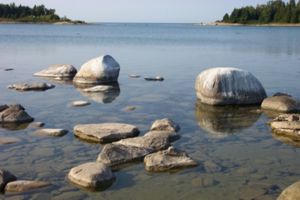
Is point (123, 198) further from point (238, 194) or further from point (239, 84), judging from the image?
point (239, 84)

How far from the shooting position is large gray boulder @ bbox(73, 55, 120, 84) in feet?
71.2

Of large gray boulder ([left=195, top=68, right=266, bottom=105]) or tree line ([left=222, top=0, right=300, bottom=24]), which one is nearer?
large gray boulder ([left=195, top=68, right=266, bottom=105])

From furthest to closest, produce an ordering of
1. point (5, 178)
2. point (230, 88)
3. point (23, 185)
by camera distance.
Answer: point (230, 88) < point (5, 178) < point (23, 185)

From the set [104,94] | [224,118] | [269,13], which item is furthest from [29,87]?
[269,13]

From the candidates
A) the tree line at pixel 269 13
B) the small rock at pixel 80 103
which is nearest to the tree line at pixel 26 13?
the tree line at pixel 269 13

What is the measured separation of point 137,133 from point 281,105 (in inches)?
212

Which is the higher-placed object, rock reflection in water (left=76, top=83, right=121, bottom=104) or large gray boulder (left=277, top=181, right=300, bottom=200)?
large gray boulder (left=277, top=181, right=300, bottom=200)

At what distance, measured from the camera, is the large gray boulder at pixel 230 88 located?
16500 mm

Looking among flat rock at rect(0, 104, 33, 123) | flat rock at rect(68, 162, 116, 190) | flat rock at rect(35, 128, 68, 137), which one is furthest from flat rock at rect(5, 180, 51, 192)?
flat rock at rect(0, 104, 33, 123)

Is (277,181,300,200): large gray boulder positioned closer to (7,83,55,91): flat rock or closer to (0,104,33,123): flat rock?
(0,104,33,123): flat rock

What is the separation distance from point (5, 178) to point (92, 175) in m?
1.64

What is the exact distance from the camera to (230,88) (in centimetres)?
1655

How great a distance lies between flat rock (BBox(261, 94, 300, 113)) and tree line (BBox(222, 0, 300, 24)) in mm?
128608

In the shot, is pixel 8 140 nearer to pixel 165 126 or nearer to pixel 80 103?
pixel 165 126
